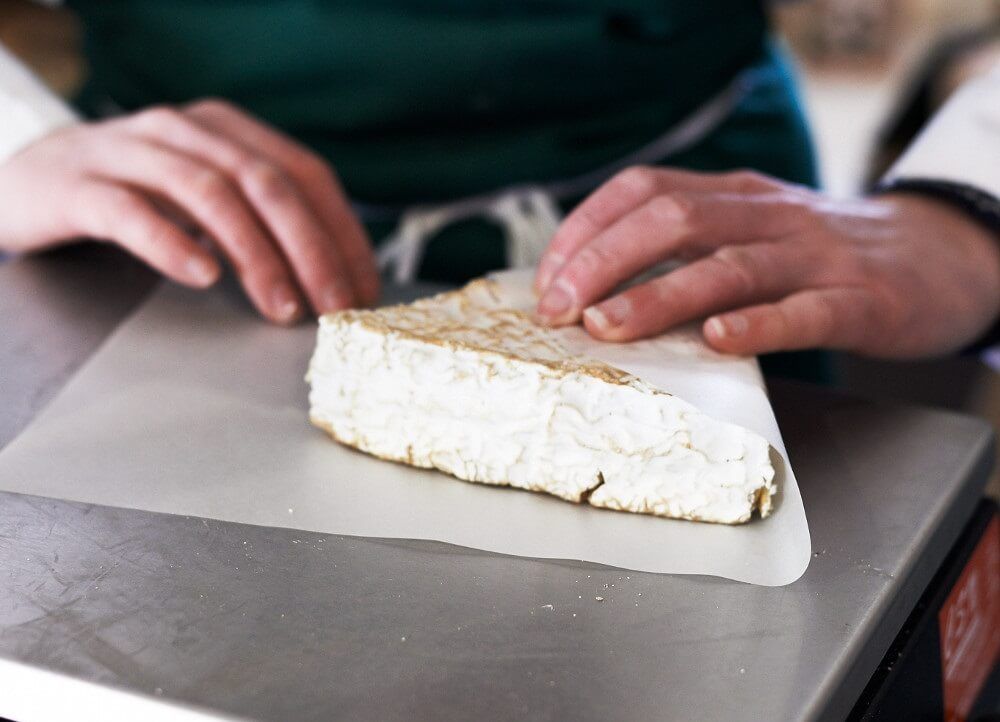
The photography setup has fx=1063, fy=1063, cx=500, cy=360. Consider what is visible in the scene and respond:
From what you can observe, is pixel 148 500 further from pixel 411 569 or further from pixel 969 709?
pixel 969 709

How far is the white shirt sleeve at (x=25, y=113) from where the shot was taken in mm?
1028

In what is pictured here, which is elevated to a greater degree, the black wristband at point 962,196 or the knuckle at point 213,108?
the black wristband at point 962,196

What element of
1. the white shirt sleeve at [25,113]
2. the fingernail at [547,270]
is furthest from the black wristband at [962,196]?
the white shirt sleeve at [25,113]

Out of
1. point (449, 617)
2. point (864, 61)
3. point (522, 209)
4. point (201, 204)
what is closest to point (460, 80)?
point (522, 209)

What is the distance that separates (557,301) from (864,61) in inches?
125

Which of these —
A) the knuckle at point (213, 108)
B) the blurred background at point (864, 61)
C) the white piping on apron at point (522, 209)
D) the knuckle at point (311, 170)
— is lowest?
the blurred background at point (864, 61)

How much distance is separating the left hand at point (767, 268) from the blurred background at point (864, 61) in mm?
1351

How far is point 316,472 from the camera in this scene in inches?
27.5

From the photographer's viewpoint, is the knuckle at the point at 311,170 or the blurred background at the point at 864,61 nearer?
the knuckle at the point at 311,170

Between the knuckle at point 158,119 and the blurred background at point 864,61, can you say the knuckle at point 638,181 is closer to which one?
the knuckle at point 158,119

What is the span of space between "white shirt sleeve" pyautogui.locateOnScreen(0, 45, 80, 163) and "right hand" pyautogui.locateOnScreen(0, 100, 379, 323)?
0.03 metres

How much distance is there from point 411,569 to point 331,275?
0.34m

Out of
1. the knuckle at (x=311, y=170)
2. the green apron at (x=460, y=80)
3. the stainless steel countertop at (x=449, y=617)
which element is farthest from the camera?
the green apron at (x=460, y=80)

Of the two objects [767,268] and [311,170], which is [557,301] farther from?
[311,170]
